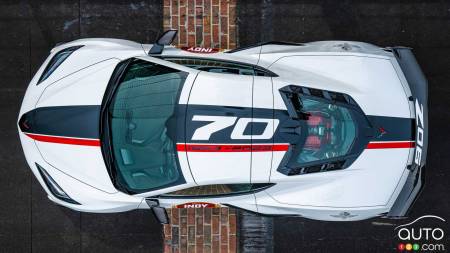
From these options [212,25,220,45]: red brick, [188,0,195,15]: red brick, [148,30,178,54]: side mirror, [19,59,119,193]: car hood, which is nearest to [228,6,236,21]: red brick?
[212,25,220,45]: red brick

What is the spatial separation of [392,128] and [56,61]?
3772 millimetres

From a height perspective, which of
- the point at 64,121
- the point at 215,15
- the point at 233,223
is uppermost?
the point at 215,15

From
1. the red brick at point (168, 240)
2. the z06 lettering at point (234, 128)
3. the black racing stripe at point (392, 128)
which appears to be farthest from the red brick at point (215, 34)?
the red brick at point (168, 240)

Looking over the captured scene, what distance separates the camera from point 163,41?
4.80 m

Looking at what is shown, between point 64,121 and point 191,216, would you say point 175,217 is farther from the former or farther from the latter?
point 64,121

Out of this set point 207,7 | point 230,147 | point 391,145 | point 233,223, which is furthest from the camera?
point 207,7

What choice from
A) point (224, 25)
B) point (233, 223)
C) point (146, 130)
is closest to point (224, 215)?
point (233, 223)

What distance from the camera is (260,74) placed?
4.67m

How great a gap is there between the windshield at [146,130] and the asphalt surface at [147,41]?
172 centimetres

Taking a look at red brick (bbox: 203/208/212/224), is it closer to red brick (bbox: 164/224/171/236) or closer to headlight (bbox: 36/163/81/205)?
red brick (bbox: 164/224/171/236)

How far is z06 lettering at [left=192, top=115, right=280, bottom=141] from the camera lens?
4426 mm

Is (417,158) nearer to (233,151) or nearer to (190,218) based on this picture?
(233,151)

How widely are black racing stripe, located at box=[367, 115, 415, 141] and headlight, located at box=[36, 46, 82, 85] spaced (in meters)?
3.38

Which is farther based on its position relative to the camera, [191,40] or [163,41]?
[191,40]
